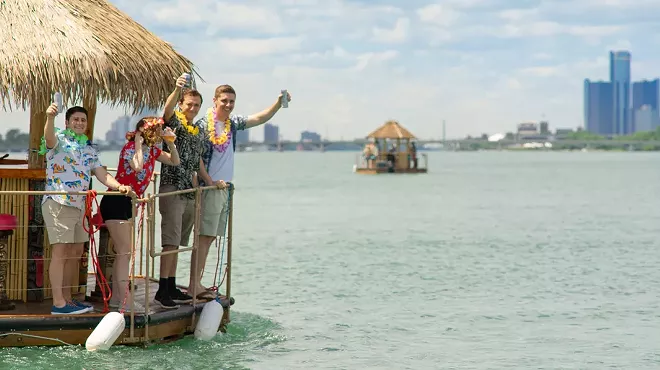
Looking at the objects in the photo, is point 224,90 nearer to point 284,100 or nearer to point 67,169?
point 284,100

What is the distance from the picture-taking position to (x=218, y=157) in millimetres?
10844

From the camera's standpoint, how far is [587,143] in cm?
17825

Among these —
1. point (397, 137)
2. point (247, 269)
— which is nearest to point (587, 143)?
point (397, 137)

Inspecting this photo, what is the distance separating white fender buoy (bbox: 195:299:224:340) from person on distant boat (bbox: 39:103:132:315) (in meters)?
1.43

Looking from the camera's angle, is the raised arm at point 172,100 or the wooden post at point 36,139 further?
the wooden post at point 36,139

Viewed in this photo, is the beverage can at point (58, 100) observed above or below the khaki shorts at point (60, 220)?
above

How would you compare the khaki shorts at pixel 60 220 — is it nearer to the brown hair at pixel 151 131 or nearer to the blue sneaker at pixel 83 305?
the blue sneaker at pixel 83 305

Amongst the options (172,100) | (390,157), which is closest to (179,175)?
(172,100)

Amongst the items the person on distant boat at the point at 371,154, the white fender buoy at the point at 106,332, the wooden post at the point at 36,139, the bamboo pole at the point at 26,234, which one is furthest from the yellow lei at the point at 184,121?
the person on distant boat at the point at 371,154

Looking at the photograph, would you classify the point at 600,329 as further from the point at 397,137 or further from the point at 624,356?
the point at 397,137

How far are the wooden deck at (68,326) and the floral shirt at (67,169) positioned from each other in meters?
1.02

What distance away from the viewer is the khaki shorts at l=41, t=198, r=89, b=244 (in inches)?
384

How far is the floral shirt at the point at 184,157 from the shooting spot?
10.4 metres

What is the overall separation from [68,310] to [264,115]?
2642 mm
